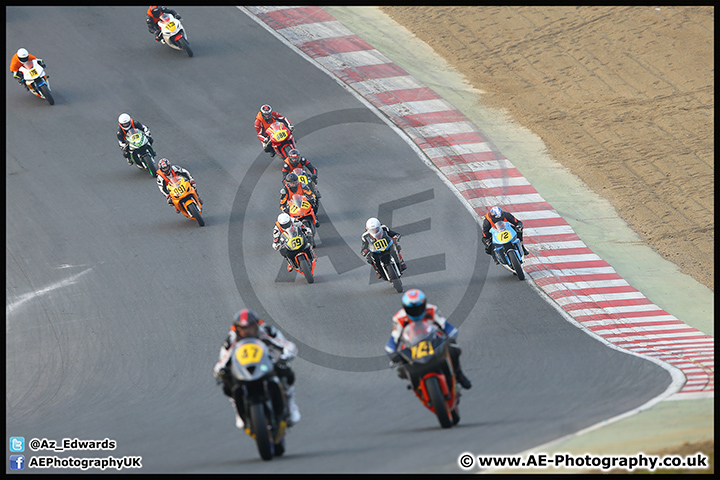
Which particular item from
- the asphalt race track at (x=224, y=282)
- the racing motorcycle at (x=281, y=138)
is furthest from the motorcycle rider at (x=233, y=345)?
the racing motorcycle at (x=281, y=138)

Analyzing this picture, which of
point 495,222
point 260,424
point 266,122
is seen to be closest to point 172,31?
point 266,122

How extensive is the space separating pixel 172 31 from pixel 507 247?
16474 millimetres

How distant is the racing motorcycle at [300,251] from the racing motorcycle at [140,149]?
6.98m

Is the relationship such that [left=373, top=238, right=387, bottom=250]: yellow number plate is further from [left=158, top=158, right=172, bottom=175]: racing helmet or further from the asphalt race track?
[left=158, top=158, right=172, bottom=175]: racing helmet

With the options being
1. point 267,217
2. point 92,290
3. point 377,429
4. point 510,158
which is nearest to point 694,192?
point 510,158

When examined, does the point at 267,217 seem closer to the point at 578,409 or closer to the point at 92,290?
the point at 92,290

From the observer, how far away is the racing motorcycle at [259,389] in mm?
9945

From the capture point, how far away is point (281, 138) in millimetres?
23141

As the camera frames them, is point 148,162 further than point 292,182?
Yes

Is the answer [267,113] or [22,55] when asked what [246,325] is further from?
[22,55]

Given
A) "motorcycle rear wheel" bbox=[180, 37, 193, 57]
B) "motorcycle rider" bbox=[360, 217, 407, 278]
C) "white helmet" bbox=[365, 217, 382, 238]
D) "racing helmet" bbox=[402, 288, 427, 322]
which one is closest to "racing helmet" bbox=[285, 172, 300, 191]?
"motorcycle rider" bbox=[360, 217, 407, 278]

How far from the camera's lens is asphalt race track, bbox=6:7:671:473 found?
12.3 meters

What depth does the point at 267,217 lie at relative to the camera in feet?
71.5

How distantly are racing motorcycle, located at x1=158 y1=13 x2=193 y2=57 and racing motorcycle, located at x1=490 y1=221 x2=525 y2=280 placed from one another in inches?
627
